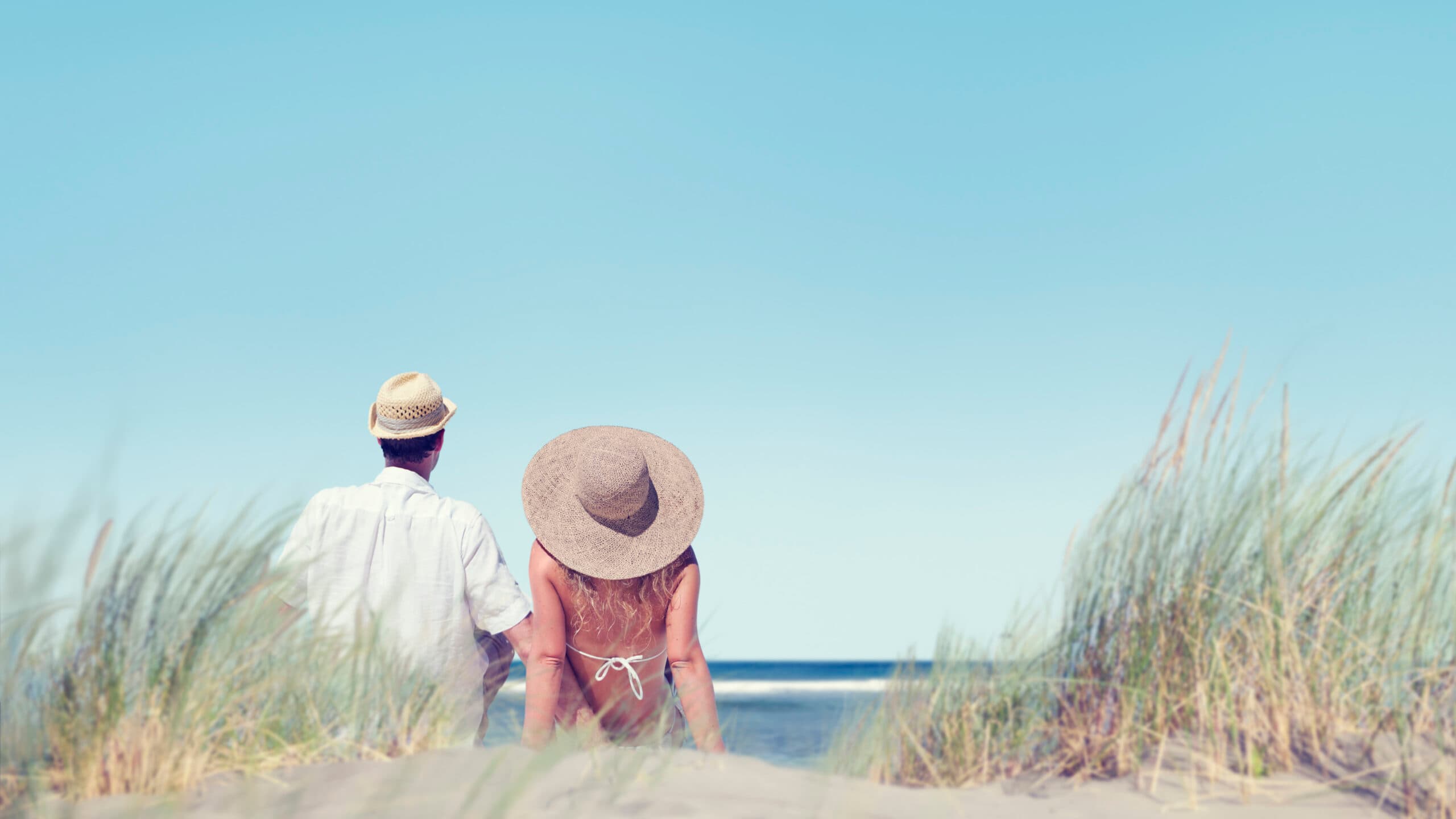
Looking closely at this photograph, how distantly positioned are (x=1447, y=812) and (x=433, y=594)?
3092 mm

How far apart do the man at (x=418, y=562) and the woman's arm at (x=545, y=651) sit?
5.5 inches

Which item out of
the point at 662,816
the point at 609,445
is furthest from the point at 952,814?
the point at 609,445

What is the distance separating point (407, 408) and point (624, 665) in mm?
1341

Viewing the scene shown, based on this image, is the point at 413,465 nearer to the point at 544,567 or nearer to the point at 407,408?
the point at 407,408

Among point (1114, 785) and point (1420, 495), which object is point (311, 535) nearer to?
point (1114, 785)

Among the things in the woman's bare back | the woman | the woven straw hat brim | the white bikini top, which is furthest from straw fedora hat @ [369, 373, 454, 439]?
the white bikini top

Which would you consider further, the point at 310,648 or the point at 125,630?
the point at 310,648

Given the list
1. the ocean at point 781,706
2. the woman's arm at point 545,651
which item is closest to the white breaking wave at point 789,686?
the ocean at point 781,706

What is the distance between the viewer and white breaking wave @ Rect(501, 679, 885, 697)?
3212 cm


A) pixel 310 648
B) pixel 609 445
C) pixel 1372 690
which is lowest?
pixel 310 648

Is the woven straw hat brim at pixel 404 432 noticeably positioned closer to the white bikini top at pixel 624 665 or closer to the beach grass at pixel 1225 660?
the white bikini top at pixel 624 665

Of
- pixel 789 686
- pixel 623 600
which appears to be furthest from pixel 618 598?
pixel 789 686

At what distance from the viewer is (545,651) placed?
325 centimetres

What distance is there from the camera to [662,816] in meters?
2.12
